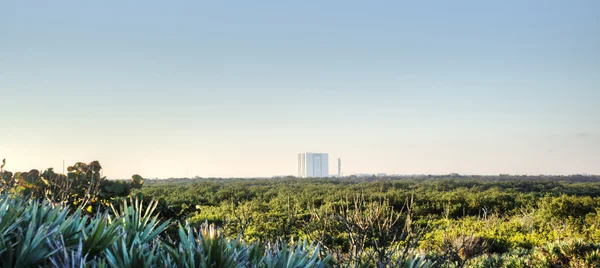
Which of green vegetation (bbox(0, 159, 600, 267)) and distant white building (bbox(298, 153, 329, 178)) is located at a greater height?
distant white building (bbox(298, 153, 329, 178))

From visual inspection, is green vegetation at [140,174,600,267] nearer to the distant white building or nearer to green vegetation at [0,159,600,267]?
green vegetation at [0,159,600,267]

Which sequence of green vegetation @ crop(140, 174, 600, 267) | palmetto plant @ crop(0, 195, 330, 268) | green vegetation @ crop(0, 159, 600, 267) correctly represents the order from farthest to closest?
1. green vegetation @ crop(140, 174, 600, 267)
2. green vegetation @ crop(0, 159, 600, 267)
3. palmetto plant @ crop(0, 195, 330, 268)

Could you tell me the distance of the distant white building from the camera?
622 feet

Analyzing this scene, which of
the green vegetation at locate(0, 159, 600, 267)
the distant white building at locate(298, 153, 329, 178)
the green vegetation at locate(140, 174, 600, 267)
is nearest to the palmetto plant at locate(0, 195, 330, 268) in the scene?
the green vegetation at locate(0, 159, 600, 267)

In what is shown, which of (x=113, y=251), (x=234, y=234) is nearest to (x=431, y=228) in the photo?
→ (x=234, y=234)

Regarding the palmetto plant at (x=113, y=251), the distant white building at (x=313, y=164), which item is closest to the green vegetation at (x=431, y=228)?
the palmetto plant at (x=113, y=251)

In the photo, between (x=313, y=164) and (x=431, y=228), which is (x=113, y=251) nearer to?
(x=431, y=228)

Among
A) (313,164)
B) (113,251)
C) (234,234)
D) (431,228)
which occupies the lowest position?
(431,228)

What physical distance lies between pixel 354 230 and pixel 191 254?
1.99m

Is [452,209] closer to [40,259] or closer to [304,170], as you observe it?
[40,259]

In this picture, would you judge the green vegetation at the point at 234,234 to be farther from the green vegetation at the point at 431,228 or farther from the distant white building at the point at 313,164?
the distant white building at the point at 313,164

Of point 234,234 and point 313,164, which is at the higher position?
point 313,164

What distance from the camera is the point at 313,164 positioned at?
190 m

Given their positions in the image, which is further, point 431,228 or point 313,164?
point 313,164
